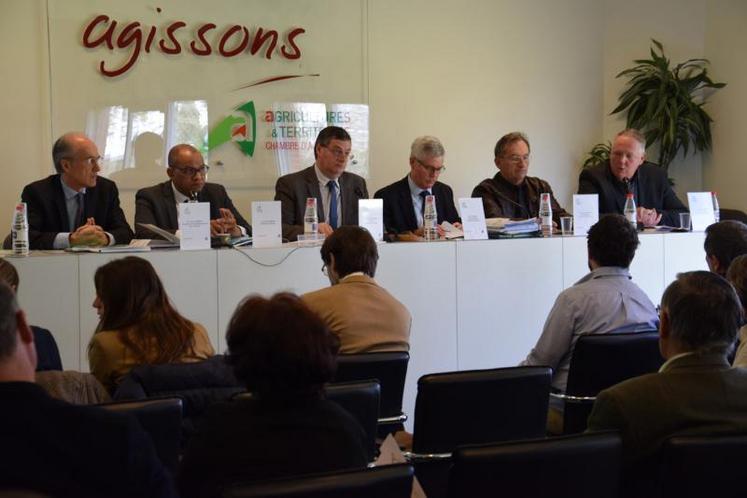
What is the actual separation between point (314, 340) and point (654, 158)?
6165 millimetres

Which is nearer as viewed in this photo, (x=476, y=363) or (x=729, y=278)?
(x=729, y=278)

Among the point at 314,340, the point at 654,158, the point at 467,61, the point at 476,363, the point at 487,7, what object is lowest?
the point at 476,363

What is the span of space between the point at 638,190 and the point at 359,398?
12.8 feet

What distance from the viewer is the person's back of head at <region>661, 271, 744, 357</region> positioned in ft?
6.24

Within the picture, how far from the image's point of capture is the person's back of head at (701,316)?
6.24ft

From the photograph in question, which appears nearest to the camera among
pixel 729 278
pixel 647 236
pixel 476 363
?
pixel 729 278

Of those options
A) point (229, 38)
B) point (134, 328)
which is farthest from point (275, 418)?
point (229, 38)

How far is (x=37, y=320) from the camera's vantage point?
3584 mm

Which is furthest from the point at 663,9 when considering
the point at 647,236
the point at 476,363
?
the point at 476,363

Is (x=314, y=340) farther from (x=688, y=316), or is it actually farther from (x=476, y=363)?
(x=476, y=363)

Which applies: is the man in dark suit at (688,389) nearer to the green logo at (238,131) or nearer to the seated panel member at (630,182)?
the seated panel member at (630,182)

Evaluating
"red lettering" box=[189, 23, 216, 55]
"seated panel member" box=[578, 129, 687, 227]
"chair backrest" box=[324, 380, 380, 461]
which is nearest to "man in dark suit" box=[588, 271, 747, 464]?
"chair backrest" box=[324, 380, 380, 461]

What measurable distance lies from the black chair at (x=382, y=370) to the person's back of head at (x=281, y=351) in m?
0.82

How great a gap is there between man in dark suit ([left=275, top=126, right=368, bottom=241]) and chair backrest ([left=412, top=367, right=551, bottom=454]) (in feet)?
8.60
